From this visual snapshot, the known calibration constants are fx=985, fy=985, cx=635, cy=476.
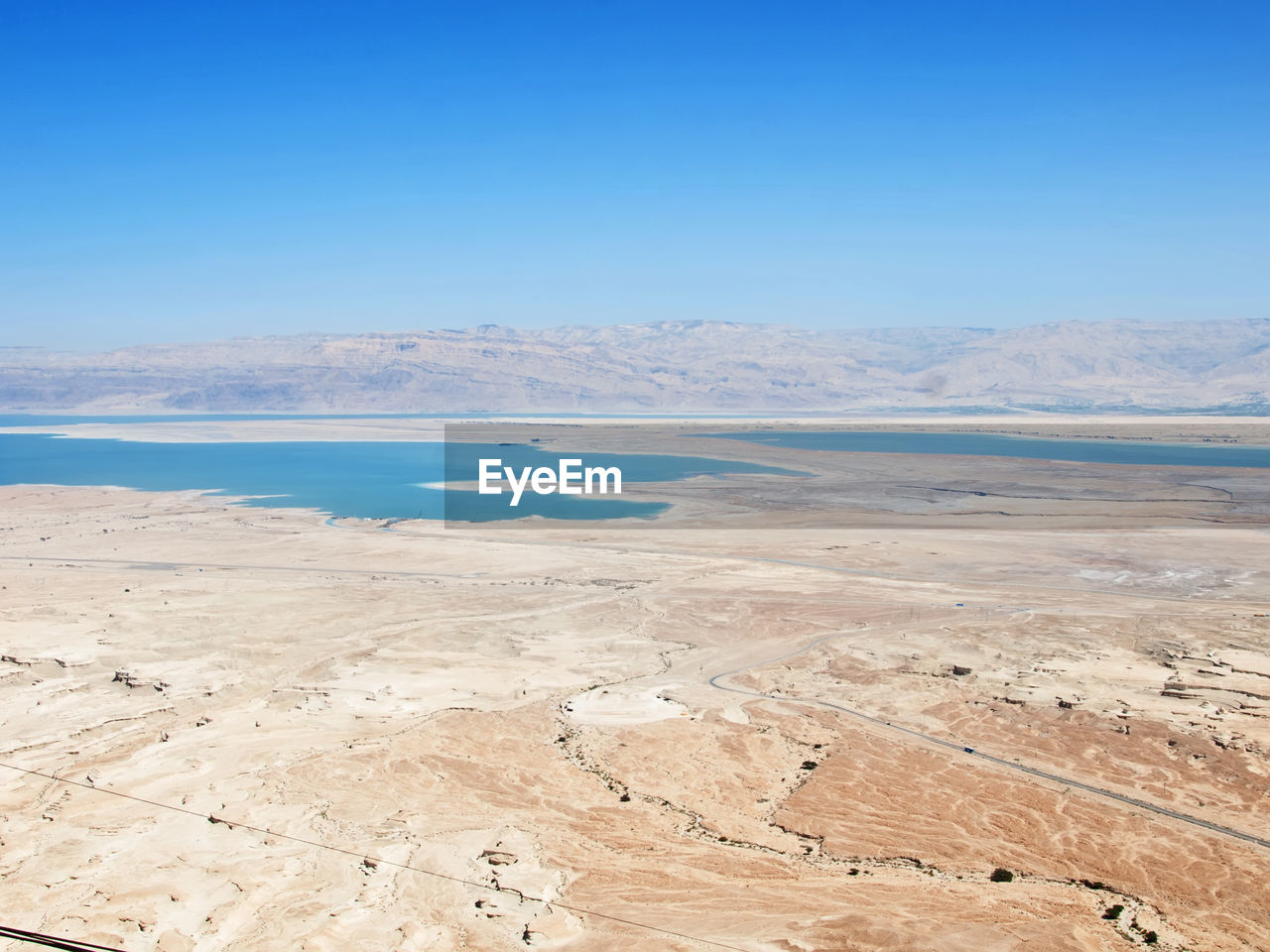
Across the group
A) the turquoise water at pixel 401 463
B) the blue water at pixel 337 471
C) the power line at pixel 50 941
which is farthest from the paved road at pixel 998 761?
the blue water at pixel 337 471

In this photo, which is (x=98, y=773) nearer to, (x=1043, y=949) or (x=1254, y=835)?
(x=1043, y=949)

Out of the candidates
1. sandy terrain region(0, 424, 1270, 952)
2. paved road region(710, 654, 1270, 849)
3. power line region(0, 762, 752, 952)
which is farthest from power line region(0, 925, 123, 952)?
paved road region(710, 654, 1270, 849)

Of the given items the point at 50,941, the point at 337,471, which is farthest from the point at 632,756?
the point at 337,471

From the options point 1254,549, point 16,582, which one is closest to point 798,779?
point 16,582

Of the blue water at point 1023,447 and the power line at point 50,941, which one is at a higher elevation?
the blue water at point 1023,447

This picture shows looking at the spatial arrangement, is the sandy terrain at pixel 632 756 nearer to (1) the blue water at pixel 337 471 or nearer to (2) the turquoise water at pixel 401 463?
(1) the blue water at pixel 337 471

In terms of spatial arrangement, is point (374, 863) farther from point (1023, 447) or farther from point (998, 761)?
point (1023, 447)
